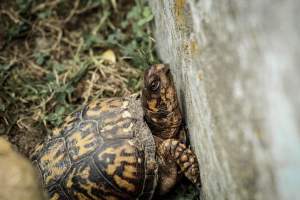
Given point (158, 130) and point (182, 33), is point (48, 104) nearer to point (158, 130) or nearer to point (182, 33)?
point (158, 130)

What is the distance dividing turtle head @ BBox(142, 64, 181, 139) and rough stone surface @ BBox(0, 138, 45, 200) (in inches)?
37.9

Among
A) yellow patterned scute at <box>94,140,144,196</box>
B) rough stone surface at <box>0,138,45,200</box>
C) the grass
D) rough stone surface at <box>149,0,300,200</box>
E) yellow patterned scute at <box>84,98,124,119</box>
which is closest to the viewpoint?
rough stone surface at <box>149,0,300,200</box>

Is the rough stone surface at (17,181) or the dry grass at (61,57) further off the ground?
the rough stone surface at (17,181)

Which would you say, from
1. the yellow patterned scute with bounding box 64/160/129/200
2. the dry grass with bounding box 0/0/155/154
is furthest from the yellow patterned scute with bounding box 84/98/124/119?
the dry grass with bounding box 0/0/155/154

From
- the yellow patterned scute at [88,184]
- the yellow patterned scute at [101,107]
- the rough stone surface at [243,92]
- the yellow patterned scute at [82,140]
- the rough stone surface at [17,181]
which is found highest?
the rough stone surface at [243,92]

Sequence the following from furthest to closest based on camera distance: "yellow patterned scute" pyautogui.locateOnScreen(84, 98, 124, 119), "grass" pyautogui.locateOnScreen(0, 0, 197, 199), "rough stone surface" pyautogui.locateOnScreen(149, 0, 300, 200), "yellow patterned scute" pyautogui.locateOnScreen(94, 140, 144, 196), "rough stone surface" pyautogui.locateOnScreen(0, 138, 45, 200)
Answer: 1. "grass" pyautogui.locateOnScreen(0, 0, 197, 199)
2. "yellow patterned scute" pyautogui.locateOnScreen(84, 98, 124, 119)
3. "yellow patterned scute" pyautogui.locateOnScreen(94, 140, 144, 196)
4. "rough stone surface" pyautogui.locateOnScreen(0, 138, 45, 200)
5. "rough stone surface" pyautogui.locateOnScreen(149, 0, 300, 200)

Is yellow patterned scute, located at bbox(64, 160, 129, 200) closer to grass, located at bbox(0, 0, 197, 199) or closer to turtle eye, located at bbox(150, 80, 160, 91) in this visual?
turtle eye, located at bbox(150, 80, 160, 91)

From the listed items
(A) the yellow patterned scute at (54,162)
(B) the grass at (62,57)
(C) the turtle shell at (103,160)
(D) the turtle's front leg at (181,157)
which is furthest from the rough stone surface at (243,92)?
(B) the grass at (62,57)

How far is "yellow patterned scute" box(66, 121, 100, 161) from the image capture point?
2.87 metres

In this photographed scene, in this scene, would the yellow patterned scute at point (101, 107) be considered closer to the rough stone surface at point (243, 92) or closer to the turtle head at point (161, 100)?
the turtle head at point (161, 100)

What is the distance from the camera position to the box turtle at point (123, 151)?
2811mm

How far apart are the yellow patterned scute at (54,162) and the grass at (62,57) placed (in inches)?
19.0

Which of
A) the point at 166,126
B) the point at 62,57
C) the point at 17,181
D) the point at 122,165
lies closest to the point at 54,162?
the point at 122,165

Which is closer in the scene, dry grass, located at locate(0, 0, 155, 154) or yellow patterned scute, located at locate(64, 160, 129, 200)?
yellow patterned scute, located at locate(64, 160, 129, 200)
